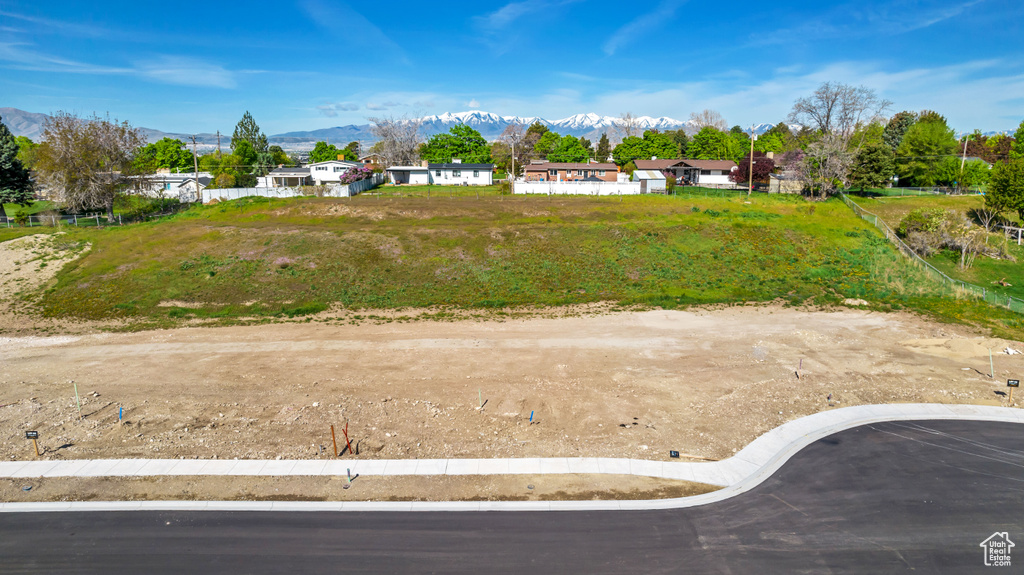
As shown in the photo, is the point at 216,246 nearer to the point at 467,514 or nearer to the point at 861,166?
the point at 467,514

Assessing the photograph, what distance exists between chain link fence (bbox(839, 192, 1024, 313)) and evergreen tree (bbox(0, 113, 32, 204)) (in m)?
88.9

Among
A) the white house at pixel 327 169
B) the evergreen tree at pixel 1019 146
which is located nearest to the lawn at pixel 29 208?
the white house at pixel 327 169

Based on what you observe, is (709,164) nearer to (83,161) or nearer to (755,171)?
(755,171)

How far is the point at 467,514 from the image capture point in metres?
13.9

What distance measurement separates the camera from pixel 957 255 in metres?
43.2

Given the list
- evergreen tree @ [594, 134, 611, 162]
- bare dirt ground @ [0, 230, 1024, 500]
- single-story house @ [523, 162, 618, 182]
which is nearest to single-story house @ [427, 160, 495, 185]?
single-story house @ [523, 162, 618, 182]

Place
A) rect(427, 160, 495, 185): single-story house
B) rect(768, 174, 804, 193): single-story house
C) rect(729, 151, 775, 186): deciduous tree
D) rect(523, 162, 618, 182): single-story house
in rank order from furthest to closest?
rect(427, 160, 495, 185): single-story house < rect(523, 162, 618, 182): single-story house < rect(729, 151, 775, 186): deciduous tree < rect(768, 174, 804, 193): single-story house

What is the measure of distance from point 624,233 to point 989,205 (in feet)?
120

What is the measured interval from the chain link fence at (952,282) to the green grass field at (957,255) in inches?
57.8

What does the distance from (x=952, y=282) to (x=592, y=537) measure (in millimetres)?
38408

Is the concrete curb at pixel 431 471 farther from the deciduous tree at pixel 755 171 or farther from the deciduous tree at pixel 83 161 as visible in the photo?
the deciduous tree at pixel 755 171

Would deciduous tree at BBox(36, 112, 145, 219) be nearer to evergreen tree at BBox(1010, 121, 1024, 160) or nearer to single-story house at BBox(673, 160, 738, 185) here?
single-story house at BBox(673, 160, 738, 185)

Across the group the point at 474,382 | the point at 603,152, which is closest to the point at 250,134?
the point at 603,152

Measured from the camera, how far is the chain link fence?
31.4m
